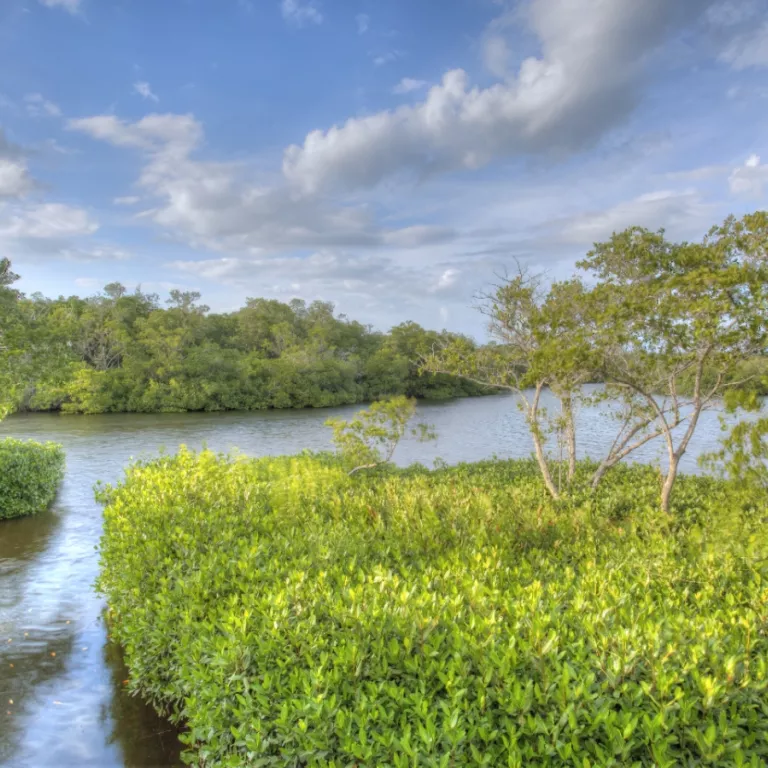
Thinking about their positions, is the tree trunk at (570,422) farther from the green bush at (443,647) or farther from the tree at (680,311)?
the green bush at (443,647)

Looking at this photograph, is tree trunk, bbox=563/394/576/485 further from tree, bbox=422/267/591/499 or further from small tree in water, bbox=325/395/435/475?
small tree in water, bbox=325/395/435/475

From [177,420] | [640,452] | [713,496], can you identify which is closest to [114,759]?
[713,496]

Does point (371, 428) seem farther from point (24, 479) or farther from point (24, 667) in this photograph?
point (24, 667)

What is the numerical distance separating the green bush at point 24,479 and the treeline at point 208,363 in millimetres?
18075

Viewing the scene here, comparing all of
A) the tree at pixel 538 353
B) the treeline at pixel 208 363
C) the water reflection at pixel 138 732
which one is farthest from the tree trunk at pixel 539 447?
the treeline at pixel 208 363

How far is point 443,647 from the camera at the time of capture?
9.13 feet

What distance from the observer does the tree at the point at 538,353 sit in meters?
8.66

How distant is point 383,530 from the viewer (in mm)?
5395

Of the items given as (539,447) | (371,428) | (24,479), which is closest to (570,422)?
(539,447)

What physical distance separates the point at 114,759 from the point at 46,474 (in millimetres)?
8474

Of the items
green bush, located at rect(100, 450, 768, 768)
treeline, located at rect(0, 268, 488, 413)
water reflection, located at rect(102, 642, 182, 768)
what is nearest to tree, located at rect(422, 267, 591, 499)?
green bush, located at rect(100, 450, 768, 768)

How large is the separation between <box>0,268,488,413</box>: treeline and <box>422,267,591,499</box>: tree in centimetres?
1680

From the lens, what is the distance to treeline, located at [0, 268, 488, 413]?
1476 inches

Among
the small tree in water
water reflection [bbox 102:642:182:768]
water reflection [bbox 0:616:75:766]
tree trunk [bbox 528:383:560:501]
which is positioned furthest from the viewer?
the small tree in water
